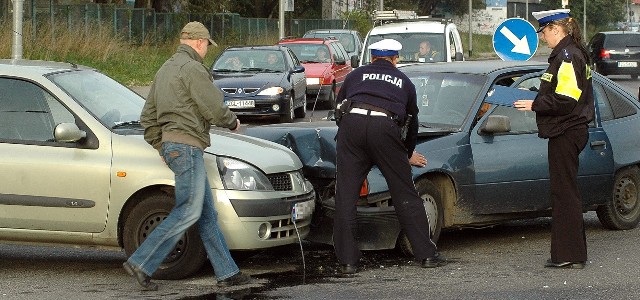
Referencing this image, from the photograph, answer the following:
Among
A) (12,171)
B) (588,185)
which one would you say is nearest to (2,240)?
(12,171)

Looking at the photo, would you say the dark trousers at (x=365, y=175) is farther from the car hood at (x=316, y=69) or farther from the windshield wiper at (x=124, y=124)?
the car hood at (x=316, y=69)

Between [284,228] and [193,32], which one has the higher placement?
[193,32]

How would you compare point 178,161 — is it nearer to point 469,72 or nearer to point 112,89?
point 112,89

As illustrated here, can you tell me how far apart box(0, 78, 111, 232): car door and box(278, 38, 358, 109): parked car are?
19.5 metres

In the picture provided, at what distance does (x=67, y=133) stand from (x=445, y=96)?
10.3ft

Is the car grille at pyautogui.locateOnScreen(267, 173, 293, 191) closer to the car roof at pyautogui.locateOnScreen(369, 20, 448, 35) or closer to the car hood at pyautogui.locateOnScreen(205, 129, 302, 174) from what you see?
the car hood at pyautogui.locateOnScreen(205, 129, 302, 174)

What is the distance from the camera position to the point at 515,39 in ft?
51.9

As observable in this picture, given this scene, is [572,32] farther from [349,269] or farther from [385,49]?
[349,269]

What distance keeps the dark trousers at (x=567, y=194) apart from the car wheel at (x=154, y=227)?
7.92 feet

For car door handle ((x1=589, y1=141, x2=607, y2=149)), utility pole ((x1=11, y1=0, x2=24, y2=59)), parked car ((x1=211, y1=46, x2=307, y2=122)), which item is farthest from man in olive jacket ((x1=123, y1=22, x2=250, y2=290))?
parked car ((x1=211, y1=46, x2=307, y2=122))

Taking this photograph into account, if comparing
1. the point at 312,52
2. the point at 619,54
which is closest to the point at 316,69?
the point at 312,52

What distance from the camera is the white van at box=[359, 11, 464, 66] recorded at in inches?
928

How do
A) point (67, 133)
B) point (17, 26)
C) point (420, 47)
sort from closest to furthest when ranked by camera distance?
1. point (67, 133)
2. point (17, 26)
3. point (420, 47)

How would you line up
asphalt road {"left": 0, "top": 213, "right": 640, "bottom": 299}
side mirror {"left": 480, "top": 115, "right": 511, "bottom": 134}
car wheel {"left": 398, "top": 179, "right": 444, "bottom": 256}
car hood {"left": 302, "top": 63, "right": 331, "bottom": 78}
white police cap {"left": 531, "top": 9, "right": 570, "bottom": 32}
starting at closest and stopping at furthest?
asphalt road {"left": 0, "top": 213, "right": 640, "bottom": 299} → white police cap {"left": 531, "top": 9, "right": 570, "bottom": 32} → car wheel {"left": 398, "top": 179, "right": 444, "bottom": 256} → side mirror {"left": 480, "top": 115, "right": 511, "bottom": 134} → car hood {"left": 302, "top": 63, "right": 331, "bottom": 78}
